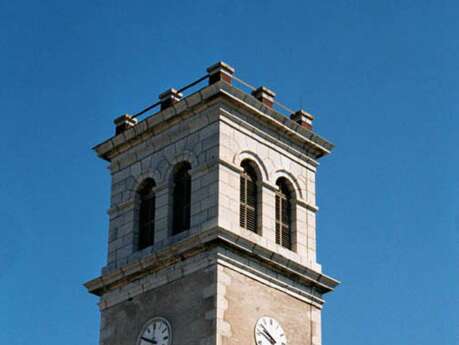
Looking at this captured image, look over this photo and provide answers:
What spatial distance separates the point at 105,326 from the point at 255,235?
6128mm

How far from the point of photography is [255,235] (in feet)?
164

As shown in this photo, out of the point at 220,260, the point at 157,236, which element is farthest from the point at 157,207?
the point at 220,260

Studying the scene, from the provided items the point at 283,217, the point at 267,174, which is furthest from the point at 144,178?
the point at 283,217

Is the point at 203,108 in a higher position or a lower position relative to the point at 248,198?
higher

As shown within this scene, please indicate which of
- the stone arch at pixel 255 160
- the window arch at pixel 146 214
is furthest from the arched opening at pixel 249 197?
the window arch at pixel 146 214

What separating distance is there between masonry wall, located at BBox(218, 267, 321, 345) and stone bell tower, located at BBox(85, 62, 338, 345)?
0.04 meters

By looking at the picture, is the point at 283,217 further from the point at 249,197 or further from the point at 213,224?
the point at 213,224

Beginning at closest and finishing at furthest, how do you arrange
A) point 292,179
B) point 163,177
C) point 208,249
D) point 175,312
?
point 208,249
point 175,312
point 163,177
point 292,179

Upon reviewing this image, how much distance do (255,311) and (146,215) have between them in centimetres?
595

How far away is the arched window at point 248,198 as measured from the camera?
166ft

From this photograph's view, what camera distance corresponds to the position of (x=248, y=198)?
51.1 metres

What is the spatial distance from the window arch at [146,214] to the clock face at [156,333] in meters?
3.27

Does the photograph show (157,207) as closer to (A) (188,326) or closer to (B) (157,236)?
(B) (157,236)

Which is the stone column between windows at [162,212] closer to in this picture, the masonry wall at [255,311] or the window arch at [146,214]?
the window arch at [146,214]
